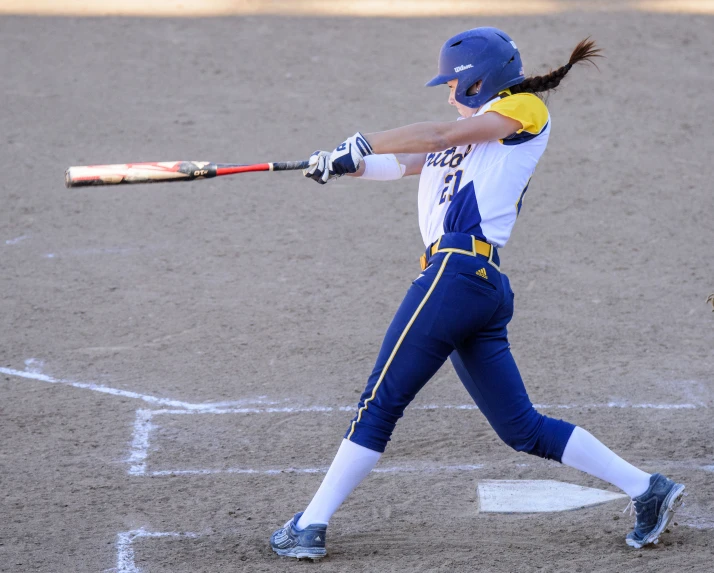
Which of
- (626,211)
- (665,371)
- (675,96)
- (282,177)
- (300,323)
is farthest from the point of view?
(675,96)

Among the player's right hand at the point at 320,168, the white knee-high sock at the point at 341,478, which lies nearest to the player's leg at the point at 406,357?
the white knee-high sock at the point at 341,478

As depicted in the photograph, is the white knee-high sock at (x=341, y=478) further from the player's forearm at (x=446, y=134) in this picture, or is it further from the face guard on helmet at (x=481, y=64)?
the face guard on helmet at (x=481, y=64)

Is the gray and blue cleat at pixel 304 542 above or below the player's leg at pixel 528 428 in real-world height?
below

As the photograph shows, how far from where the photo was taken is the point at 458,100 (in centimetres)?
375

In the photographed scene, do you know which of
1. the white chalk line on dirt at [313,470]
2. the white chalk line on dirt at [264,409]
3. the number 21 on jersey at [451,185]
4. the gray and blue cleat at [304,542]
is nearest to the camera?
the number 21 on jersey at [451,185]

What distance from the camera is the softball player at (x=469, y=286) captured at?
11.5 feet

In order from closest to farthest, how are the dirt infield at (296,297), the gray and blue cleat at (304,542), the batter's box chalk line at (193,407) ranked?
the gray and blue cleat at (304,542) < the dirt infield at (296,297) < the batter's box chalk line at (193,407)

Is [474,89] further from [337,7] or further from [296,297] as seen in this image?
[337,7]

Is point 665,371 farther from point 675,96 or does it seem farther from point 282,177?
point 675,96

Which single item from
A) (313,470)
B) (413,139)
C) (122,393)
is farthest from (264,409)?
(413,139)

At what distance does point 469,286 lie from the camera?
3.52 m

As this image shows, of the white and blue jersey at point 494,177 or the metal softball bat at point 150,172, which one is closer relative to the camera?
the white and blue jersey at point 494,177

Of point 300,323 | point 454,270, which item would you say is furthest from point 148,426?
point 454,270

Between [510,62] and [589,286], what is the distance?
327cm
